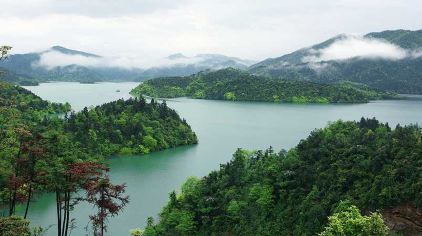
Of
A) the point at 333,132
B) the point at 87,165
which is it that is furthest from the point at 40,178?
the point at 333,132

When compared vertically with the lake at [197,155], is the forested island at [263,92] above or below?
above

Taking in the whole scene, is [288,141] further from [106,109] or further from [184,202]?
[184,202]

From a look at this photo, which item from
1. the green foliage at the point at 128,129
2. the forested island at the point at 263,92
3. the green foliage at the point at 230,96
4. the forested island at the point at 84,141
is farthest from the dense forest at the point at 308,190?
the green foliage at the point at 230,96

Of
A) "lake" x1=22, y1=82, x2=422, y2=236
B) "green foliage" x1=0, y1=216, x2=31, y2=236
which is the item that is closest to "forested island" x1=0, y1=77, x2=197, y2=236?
"lake" x1=22, y1=82, x2=422, y2=236

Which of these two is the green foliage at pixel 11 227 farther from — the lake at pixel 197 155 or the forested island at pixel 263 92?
the forested island at pixel 263 92

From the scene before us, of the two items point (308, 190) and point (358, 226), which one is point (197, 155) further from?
point (358, 226)

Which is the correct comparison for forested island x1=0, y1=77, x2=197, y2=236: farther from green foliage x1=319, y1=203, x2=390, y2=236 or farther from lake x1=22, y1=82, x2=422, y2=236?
green foliage x1=319, y1=203, x2=390, y2=236

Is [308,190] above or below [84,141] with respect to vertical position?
above

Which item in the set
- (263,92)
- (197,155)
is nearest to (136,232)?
(197,155)

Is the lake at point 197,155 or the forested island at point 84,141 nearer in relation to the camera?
the forested island at point 84,141
